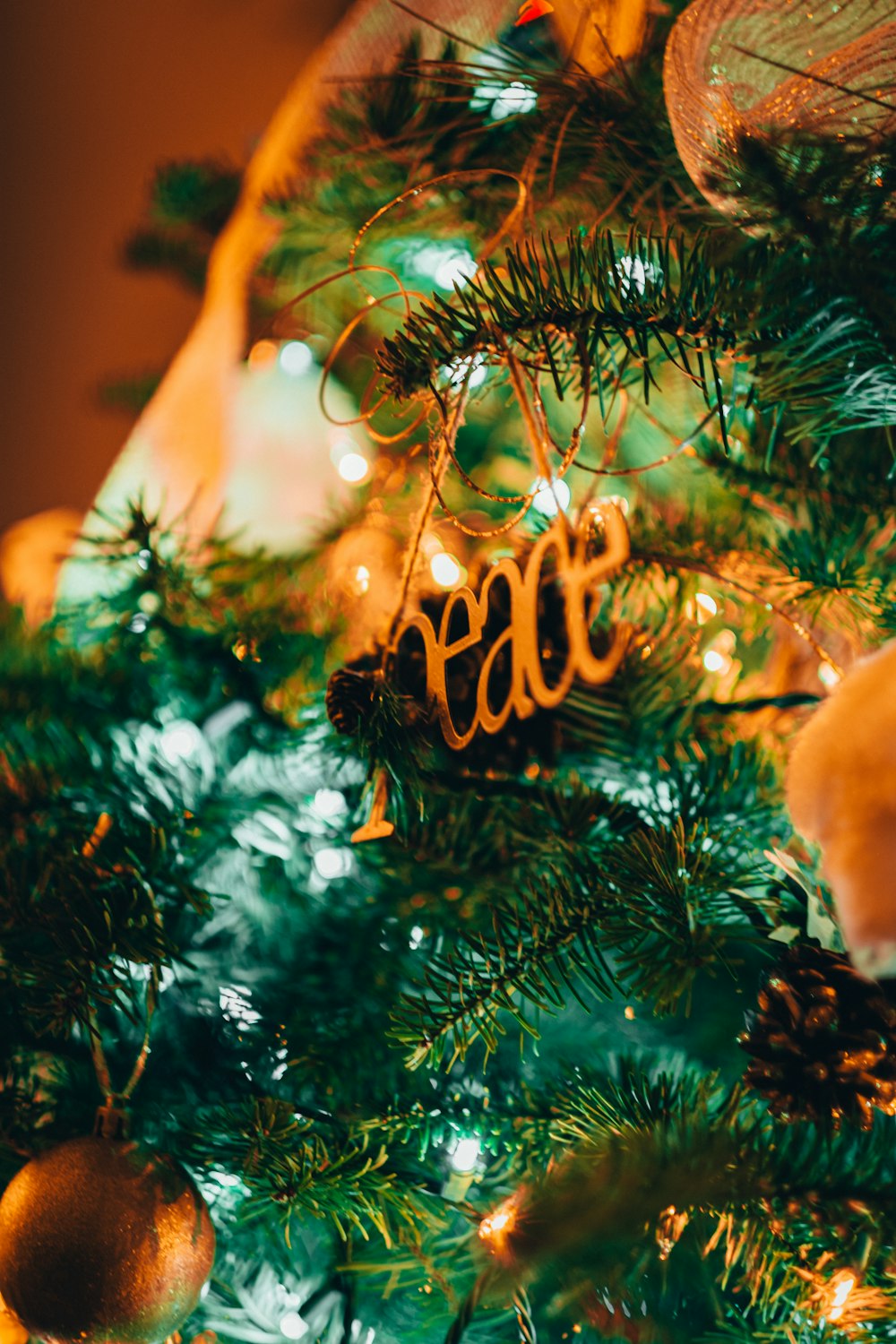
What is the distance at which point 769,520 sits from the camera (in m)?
0.47

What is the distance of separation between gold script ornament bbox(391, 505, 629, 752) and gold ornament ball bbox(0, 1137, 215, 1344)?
0.70ft

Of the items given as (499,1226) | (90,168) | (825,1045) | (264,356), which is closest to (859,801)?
(825,1045)

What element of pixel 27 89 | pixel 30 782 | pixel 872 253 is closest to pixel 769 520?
pixel 872 253

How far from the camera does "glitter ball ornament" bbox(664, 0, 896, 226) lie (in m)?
0.29

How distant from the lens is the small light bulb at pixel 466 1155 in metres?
0.40

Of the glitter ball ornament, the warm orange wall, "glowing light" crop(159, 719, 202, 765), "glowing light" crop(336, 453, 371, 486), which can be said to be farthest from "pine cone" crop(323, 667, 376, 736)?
the warm orange wall

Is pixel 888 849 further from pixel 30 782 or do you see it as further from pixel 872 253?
pixel 30 782

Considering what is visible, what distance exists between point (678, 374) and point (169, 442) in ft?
1.18

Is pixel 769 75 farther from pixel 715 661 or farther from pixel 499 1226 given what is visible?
pixel 499 1226

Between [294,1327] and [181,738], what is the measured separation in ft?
0.90

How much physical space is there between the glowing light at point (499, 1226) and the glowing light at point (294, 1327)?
0.35 ft

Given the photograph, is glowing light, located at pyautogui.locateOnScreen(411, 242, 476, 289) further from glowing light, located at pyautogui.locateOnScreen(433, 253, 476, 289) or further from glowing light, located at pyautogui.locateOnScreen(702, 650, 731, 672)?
glowing light, located at pyautogui.locateOnScreen(702, 650, 731, 672)

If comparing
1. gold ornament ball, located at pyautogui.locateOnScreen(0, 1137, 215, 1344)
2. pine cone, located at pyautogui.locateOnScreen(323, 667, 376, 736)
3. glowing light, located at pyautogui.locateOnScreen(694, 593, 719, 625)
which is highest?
glowing light, located at pyautogui.locateOnScreen(694, 593, 719, 625)

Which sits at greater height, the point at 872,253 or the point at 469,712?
the point at 872,253
